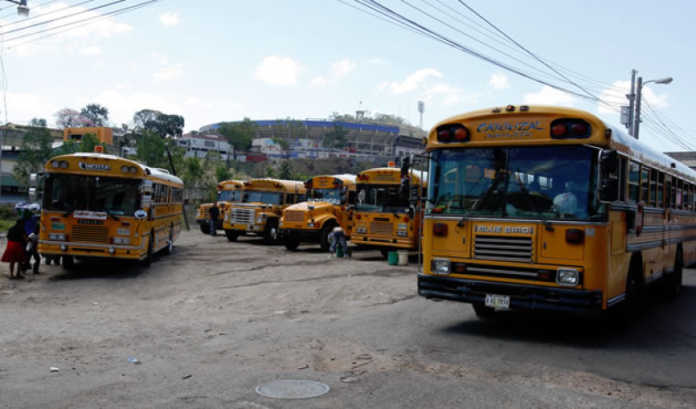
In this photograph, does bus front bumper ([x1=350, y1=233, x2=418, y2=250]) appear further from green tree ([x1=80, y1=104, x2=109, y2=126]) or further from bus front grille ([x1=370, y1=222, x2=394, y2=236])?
green tree ([x1=80, y1=104, x2=109, y2=126])

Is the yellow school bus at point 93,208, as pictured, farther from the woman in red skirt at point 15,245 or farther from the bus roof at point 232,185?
the bus roof at point 232,185

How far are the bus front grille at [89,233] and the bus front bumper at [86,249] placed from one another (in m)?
0.12

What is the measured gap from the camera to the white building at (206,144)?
11762 cm

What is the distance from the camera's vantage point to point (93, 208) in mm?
15375

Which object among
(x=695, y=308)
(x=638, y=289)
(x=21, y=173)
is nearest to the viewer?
(x=638, y=289)

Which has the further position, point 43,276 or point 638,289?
point 43,276

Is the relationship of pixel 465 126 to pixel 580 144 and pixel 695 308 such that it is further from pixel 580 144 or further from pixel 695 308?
pixel 695 308

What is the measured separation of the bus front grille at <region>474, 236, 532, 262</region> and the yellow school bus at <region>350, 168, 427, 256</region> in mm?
11104

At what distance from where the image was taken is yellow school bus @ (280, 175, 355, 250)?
74.4 feet

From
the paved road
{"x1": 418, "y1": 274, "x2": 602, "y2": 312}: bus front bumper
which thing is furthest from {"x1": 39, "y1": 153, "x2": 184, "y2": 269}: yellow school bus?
{"x1": 418, "y1": 274, "x2": 602, "y2": 312}: bus front bumper

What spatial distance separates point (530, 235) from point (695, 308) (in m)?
6.28

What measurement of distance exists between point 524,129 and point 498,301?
2317mm

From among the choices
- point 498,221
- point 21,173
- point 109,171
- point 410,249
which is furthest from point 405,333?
point 21,173

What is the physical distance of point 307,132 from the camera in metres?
150
